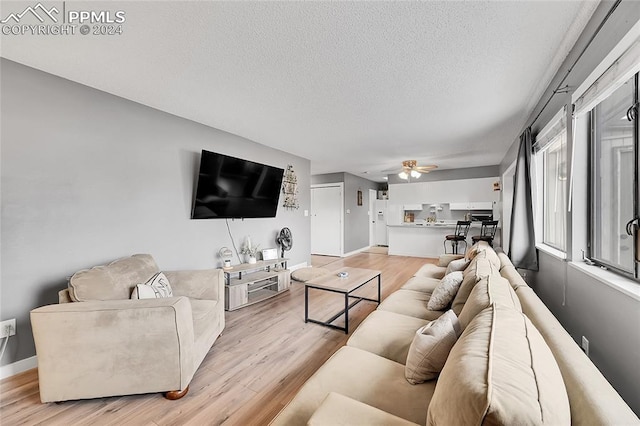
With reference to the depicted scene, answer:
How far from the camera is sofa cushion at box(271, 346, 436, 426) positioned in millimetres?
1044

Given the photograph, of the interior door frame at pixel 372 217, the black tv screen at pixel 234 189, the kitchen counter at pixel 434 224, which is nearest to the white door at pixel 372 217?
the interior door frame at pixel 372 217

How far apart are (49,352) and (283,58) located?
243 centimetres

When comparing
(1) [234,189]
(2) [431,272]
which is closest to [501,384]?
(2) [431,272]

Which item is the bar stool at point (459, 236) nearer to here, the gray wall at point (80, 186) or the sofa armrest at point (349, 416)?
the gray wall at point (80, 186)

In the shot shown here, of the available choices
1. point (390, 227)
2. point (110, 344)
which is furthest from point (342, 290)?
point (390, 227)

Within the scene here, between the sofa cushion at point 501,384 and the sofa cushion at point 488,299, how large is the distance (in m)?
0.33

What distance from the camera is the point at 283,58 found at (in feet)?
6.50

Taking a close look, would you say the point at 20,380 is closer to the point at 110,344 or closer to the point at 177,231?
the point at 110,344

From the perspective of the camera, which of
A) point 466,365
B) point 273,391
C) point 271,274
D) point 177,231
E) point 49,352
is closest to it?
point 466,365

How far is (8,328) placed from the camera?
6.49 feet

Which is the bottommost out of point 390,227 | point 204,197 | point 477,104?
point 390,227

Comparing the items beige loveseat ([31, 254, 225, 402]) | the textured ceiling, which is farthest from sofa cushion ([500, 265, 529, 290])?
beige loveseat ([31, 254, 225, 402])

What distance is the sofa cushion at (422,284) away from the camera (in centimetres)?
270

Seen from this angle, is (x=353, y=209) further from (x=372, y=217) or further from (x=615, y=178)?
(x=615, y=178)
